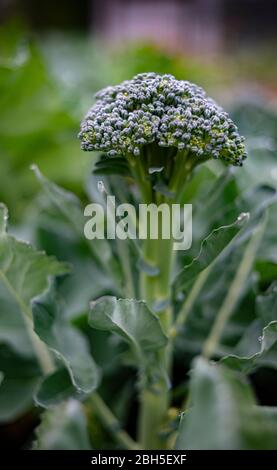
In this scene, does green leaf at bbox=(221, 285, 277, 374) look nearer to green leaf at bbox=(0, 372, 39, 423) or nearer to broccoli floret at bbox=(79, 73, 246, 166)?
broccoli floret at bbox=(79, 73, 246, 166)

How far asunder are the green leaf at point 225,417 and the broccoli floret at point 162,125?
0.75 feet

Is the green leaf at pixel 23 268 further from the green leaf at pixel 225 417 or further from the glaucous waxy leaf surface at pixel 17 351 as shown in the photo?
the green leaf at pixel 225 417

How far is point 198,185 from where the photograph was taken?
2.50ft

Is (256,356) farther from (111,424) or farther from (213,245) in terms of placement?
(111,424)

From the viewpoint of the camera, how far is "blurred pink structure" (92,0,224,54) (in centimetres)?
477

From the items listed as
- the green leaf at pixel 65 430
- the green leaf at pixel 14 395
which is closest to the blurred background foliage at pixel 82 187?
the green leaf at pixel 14 395

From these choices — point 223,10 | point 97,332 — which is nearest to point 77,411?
point 97,332

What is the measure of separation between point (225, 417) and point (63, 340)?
334mm

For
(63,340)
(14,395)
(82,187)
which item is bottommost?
(14,395)

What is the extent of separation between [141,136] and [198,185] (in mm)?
257

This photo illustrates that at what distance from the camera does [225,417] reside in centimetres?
35

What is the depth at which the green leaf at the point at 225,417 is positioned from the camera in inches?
13.8

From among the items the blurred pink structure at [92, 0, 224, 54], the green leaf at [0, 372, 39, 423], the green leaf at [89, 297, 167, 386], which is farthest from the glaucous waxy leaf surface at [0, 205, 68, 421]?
the blurred pink structure at [92, 0, 224, 54]

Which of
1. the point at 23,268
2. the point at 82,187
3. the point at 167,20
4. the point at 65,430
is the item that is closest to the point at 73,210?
the point at 23,268
